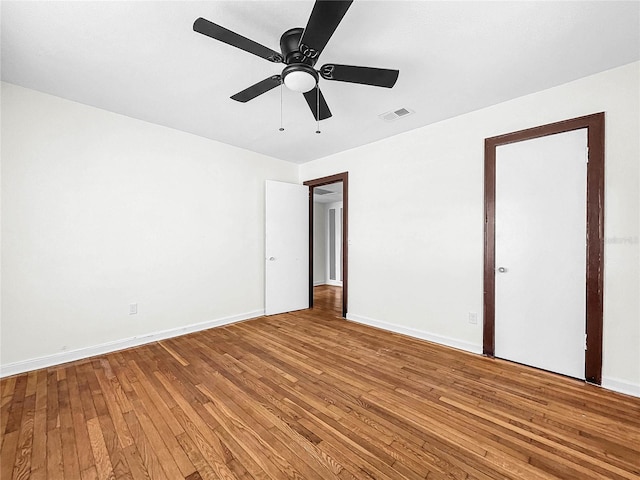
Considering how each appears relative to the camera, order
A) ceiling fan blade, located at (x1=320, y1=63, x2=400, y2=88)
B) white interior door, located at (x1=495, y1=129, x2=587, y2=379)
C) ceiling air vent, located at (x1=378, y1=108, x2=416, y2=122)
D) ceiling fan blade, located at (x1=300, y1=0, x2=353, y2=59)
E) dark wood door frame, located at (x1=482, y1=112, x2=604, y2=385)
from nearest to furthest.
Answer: ceiling fan blade, located at (x1=300, y1=0, x2=353, y2=59) < ceiling fan blade, located at (x1=320, y1=63, x2=400, y2=88) < dark wood door frame, located at (x1=482, y1=112, x2=604, y2=385) < white interior door, located at (x1=495, y1=129, x2=587, y2=379) < ceiling air vent, located at (x1=378, y1=108, x2=416, y2=122)

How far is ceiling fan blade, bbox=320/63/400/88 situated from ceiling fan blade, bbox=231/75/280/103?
348 mm

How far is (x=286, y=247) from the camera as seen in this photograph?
467 cm

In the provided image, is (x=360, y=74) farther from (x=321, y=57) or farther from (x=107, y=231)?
(x=107, y=231)

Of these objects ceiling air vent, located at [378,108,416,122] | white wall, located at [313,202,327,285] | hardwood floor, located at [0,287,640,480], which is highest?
ceiling air vent, located at [378,108,416,122]

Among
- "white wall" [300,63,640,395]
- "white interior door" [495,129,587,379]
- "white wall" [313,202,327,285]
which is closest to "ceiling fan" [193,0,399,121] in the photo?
"white wall" [300,63,640,395]

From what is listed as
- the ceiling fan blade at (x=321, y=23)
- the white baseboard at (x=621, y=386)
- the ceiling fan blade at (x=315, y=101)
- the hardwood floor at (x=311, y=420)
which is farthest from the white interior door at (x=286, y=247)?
the white baseboard at (x=621, y=386)

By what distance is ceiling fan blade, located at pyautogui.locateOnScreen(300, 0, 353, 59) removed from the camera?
132 cm

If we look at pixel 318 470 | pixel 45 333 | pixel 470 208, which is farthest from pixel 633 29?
pixel 45 333

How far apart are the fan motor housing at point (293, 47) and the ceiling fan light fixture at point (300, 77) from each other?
48 millimetres

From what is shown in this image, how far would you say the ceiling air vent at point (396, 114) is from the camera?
302 cm

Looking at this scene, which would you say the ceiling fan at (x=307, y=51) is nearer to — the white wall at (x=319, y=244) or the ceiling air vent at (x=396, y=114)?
the ceiling air vent at (x=396, y=114)

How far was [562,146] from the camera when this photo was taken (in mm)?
2494

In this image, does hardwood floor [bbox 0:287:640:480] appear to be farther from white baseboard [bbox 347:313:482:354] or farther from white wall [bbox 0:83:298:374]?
white wall [bbox 0:83:298:374]

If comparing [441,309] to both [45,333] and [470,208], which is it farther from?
[45,333]
